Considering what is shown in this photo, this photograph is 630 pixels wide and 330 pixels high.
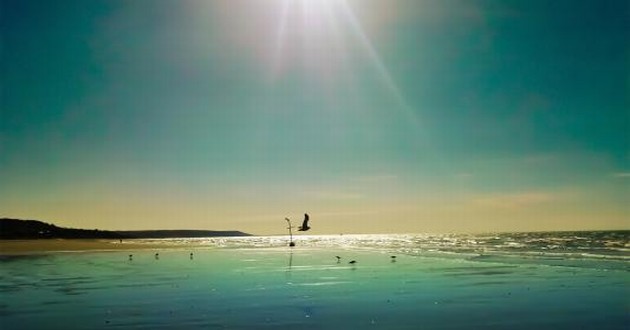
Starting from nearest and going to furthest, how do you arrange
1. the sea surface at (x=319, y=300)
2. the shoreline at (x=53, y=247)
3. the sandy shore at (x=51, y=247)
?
the sea surface at (x=319, y=300) < the shoreline at (x=53, y=247) < the sandy shore at (x=51, y=247)

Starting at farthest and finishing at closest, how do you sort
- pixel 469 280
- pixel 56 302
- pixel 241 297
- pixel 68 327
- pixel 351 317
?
1. pixel 469 280
2. pixel 241 297
3. pixel 56 302
4. pixel 351 317
5. pixel 68 327

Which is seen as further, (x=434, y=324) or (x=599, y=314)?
(x=599, y=314)

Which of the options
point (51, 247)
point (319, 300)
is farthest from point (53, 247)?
point (319, 300)

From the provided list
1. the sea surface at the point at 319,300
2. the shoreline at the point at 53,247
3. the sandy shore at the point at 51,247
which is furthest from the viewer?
the sandy shore at the point at 51,247

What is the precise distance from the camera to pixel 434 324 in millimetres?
21891

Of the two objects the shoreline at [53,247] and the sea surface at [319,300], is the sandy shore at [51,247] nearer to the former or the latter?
the shoreline at [53,247]

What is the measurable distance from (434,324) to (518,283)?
17087 millimetres

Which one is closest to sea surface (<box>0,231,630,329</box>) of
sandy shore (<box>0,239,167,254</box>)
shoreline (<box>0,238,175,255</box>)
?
shoreline (<box>0,238,175,255</box>)

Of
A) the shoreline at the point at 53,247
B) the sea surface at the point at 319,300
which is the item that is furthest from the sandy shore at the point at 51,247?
the sea surface at the point at 319,300

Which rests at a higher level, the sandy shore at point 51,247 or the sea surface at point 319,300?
the sandy shore at point 51,247

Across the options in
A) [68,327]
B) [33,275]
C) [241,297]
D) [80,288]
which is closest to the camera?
[68,327]

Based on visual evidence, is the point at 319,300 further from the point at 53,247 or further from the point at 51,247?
the point at 51,247

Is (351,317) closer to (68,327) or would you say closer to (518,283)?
(68,327)

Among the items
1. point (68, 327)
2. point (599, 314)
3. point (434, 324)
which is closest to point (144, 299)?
point (68, 327)
